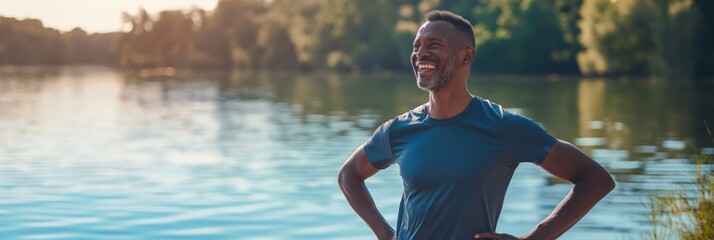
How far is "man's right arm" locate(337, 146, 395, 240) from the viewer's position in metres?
4.14

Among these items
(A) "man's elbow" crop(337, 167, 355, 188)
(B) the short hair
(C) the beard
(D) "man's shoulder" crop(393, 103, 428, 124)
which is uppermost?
(B) the short hair

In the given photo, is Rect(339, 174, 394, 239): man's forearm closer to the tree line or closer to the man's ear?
the man's ear

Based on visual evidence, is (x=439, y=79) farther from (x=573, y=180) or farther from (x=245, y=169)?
(x=245, y=169)

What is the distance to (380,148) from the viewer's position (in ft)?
13.3

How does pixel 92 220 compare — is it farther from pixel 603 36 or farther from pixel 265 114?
pixel 603 36

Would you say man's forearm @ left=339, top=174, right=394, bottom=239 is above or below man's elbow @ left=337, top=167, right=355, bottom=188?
below

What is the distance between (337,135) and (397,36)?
Result: 64.9 meters

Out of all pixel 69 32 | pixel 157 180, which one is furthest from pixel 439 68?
pixel 69 32

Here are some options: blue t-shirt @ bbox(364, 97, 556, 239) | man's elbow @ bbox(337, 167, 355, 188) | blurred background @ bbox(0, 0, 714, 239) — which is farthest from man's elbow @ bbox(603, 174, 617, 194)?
blurred background @ bbox(0, 0, 714, 239)

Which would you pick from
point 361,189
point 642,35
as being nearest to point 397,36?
point 642,35

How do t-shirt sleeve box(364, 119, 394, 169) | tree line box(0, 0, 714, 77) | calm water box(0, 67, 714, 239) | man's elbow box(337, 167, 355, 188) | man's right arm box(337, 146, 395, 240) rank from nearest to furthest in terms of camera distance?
1. t-shirt sleeve box(364, 119, 394, 169)
2. man's right arm box(337, 146, 395, 240)
3. man's elbow box(337, 167, 355, 188)
4. calm water box(0, 67, 714, 239)
5. tree line box(0, 0, 714, 77)

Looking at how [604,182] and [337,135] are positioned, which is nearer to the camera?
[604,182]

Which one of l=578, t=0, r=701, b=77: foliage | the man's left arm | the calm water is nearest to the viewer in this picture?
the man's left arm

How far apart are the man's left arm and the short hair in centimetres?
48
